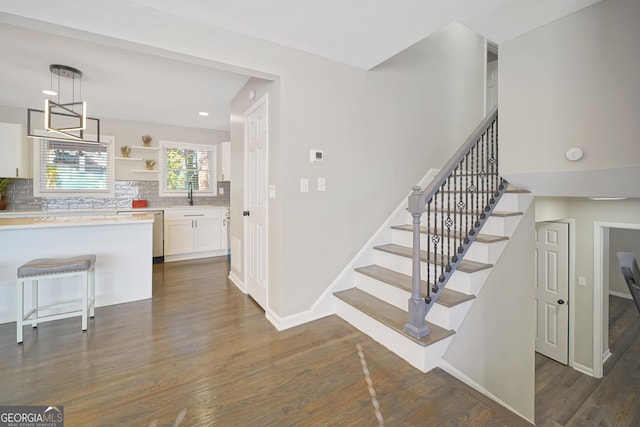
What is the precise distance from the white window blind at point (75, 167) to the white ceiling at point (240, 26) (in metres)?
1.33

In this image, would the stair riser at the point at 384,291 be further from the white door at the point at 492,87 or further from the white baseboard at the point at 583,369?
the white door at the point at 492,87

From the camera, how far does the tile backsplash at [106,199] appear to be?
4.45 meters

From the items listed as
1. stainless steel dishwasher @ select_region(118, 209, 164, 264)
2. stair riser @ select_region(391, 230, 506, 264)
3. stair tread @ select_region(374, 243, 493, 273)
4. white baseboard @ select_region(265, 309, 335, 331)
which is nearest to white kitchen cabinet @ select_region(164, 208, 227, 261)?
stainless steel dishwasher @ select_region(118, 209, 164, 264)

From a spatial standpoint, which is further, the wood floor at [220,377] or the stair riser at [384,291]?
the stair riser at [384,291]

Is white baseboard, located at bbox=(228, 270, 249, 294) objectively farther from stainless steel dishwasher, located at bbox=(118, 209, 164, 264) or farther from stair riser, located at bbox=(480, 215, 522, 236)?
stair riser, located at bbox=(480, 215, 522, 236)

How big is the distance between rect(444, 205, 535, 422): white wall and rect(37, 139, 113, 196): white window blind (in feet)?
19.3

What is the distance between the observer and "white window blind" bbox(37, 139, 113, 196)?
4.60 m

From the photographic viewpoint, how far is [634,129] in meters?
1.60

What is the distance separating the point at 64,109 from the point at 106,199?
102 inches

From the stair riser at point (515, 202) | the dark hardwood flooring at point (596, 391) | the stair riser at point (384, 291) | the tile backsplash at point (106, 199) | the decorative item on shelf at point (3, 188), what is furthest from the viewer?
the tile backsplash at point (106, 199)

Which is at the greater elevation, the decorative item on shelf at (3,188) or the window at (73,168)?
the window at (73,168)

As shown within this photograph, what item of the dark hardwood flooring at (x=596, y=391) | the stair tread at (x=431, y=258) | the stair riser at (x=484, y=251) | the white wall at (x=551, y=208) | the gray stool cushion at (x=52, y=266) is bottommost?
the dark hardwood flooring at (x=596, y=391)

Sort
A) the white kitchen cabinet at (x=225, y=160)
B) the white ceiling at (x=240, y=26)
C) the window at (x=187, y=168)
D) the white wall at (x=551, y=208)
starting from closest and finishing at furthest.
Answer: the white ceiling at (x=240, y=26) → the white wall at (x=551, y=208) → the white kitchen cabinet at (x=225, y=160) → the window at (x=187, y=168)

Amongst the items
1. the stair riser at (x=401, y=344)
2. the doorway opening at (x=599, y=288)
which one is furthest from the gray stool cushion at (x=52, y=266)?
the doorway opening at (x=599, y=288)
